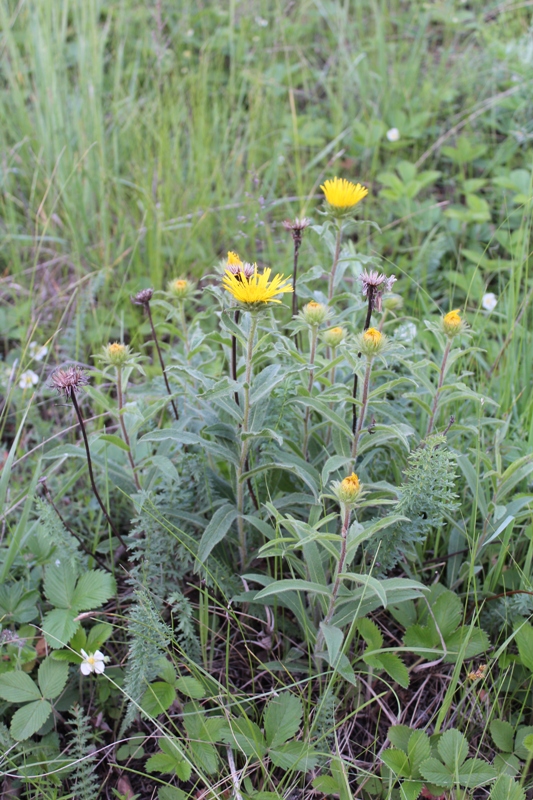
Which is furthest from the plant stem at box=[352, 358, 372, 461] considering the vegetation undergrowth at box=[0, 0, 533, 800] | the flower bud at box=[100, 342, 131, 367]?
the flower bud at box=[100, 342, 131, 367]

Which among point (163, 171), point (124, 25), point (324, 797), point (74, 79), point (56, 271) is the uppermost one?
point (124, 25)

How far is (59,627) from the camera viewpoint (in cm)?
154

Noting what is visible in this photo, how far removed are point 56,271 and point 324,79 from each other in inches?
78.3

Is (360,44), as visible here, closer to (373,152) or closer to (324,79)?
(324,79)

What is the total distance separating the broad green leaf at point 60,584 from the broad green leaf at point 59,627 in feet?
0.07

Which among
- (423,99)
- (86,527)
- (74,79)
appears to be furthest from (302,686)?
(74,79)

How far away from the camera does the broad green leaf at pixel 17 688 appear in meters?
1.47

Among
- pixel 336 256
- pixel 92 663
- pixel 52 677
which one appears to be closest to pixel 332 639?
pixel 92 663

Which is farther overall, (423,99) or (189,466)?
(423,99)

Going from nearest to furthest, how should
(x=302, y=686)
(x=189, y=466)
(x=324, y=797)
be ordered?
(x=324, y=797)
(x=302, y=686)
(x=189, y=466)

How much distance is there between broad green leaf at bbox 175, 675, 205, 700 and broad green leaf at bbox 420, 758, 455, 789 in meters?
0.49

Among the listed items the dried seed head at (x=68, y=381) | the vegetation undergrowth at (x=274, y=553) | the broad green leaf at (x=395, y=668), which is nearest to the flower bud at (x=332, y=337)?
the vegetation undergrowth at (x=274, y=553)

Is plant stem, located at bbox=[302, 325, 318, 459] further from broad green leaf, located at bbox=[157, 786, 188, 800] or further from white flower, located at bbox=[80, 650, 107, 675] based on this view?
broad green leaf, located at bbox=[157, 786, 188, 800]

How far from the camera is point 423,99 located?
3.58m
